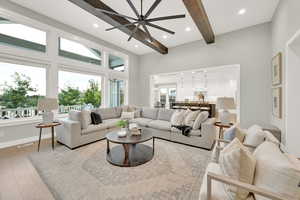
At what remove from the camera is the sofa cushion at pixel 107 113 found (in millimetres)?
4311

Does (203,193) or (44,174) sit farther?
(44,174)

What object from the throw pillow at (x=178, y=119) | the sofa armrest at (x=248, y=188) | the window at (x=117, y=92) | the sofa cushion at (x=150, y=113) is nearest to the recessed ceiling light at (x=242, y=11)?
the throw pillow at (x=178, y=119)

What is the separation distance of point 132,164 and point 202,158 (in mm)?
1406

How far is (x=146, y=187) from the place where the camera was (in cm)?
178

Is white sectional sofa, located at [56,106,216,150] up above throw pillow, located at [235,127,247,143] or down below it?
below

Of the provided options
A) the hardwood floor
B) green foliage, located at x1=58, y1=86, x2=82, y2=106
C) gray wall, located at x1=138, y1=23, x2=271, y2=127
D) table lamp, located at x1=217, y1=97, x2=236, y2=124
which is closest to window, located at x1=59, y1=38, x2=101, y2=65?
green foliage, located at x1=58, y1=86, x2=82, y2=106

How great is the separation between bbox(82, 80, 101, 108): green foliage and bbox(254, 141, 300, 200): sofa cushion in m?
5.14

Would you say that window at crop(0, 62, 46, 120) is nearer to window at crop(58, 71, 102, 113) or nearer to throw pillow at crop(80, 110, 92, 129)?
window at crop(58, 71, 102, 113)

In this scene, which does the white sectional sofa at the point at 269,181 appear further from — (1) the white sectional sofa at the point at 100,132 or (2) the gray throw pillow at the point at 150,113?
(2) the gray throw pillow at the point at 150,113

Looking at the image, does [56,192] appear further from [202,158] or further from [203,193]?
[202,158]

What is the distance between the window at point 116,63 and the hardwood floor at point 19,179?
417 centimetres

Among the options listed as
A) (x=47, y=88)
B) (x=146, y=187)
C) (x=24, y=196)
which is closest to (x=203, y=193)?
(x=146, y=187)

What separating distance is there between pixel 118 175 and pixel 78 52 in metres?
4.36

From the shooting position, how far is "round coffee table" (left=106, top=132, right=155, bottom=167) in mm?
2314
